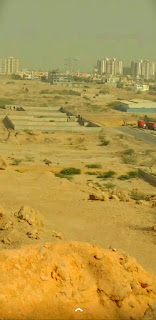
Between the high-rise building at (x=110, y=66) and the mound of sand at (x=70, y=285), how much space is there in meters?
148

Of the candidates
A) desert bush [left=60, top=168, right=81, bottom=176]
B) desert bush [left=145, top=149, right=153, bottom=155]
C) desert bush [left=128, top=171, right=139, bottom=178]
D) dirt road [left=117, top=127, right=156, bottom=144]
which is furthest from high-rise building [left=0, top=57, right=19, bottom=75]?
desert bush [left=128, top=171, right=139, bottom=178]

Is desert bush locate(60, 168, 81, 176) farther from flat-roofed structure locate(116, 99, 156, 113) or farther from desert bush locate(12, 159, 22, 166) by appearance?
flat-roofed structure locate(116, 99, 156, 113)

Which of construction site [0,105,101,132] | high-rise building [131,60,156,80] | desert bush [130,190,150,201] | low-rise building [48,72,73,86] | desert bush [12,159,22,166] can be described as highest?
high-rise building [131,60,156,80]

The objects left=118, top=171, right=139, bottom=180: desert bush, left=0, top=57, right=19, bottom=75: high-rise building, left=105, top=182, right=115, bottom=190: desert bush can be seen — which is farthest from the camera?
left=0, top=57, right=19, bottom=75: high-rise building

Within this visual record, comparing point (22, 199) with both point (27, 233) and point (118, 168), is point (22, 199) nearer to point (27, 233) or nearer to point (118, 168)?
point (27, 233)

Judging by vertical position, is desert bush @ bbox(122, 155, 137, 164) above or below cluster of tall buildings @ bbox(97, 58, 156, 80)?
below

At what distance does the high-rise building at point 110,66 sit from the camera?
15225cm

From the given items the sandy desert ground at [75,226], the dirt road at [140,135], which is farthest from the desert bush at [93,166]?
the dirt road at [140,135]

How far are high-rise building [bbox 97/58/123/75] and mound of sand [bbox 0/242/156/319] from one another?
14753cm

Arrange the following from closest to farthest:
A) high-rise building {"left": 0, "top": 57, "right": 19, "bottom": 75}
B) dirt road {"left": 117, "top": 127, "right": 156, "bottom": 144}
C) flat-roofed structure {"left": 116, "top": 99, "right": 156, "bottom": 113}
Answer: dirt road {"left": 117, "top": 127, "right": 156, "bottom": 144}, flat-roofed structure {"left": 116, "top": 99, "right": 156, "bottom": 113}, high-rise building {"left": 0, "top": 57, "right": 19, "bottom": 75}

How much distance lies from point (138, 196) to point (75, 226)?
4276 millimetres

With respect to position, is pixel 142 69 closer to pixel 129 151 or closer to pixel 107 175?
pixel 129 151

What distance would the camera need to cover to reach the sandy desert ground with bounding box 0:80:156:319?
5.71 meters

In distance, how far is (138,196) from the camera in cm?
1507
